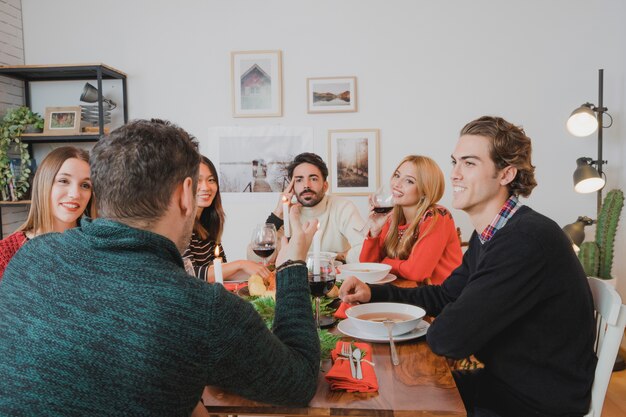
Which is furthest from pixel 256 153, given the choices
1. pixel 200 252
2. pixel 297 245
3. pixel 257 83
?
pixel 297 245

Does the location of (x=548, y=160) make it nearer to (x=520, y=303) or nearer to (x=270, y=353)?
(x=520, y=303)

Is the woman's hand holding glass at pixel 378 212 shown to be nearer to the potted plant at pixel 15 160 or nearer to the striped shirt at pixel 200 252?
the striped shirt at pixel 200 252

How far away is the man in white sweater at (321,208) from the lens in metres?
3.63

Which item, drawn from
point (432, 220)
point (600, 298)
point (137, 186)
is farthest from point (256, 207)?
point (137, 186)

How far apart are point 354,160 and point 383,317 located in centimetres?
264

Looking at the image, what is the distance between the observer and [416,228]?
285cm

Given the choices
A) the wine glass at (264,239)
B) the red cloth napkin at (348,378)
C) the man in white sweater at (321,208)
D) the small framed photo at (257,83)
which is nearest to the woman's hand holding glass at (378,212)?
the man in white sweater at (321,208)

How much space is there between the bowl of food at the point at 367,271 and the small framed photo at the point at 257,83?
211 centimetres

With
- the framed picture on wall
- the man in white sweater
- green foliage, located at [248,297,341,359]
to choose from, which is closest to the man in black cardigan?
green foliage, located at [248,297,341,359]

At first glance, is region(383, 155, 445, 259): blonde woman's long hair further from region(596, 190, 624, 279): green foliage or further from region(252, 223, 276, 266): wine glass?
region(596, 190, 624, 279): green foliage

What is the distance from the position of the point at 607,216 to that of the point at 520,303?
Answer: 2.36m

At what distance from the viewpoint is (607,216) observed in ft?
11.0

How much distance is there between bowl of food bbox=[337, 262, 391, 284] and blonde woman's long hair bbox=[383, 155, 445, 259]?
50 centimetres

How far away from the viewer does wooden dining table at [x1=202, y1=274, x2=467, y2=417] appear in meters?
1.07
